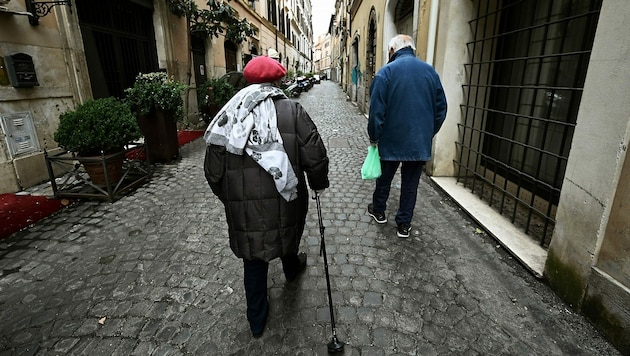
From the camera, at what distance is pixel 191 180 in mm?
5008

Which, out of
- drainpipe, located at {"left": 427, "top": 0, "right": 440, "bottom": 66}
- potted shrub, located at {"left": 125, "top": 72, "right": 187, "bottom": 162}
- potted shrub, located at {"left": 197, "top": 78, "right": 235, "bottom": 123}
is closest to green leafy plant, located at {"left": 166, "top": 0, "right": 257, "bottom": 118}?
potted shrub, located at {"left": 197, "top": 78, "right": 235, "bottom": 123}

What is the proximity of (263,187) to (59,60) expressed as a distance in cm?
511

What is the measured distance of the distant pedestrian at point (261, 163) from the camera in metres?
1.79

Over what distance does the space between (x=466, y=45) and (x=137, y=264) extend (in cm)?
472

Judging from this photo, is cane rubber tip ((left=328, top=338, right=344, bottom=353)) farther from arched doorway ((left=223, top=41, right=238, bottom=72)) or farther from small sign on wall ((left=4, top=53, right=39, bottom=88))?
arched doorway ((left=223, top=41, right=238, bottom=72))

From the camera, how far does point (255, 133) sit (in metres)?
1.78

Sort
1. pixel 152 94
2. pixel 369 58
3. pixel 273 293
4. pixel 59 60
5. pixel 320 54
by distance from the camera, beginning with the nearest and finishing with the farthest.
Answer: pixel 273 293 → pixel 59 60 → pixel 152 94 → pixel 369 58 → pixel 320 54

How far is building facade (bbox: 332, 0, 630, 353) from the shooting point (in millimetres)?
1970

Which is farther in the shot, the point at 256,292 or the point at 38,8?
the point at 38,8

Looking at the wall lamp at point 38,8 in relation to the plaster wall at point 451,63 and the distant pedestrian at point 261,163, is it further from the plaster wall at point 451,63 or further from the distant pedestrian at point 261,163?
the plaster wall at point 451,63

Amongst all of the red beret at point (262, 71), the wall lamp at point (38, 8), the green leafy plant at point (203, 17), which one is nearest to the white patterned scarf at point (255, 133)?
the red beret at point (262, 71)

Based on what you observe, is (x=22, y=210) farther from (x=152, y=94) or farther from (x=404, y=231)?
(x=404, y=231)

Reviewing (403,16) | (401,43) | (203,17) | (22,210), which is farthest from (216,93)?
(401,43)

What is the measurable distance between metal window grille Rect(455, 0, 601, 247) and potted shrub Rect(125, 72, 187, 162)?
15.6 feet
